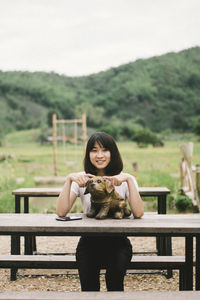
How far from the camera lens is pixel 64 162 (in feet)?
44.3

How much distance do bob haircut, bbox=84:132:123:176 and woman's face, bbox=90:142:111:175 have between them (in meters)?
0.02

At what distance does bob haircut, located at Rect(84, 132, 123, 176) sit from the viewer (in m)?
2.20

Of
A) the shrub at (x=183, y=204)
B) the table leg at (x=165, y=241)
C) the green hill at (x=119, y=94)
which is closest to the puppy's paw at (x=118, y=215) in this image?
the table leg at (x=165, y=241)

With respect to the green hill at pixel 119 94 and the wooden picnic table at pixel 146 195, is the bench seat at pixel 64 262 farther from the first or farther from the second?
the green hill at pixel 119 94

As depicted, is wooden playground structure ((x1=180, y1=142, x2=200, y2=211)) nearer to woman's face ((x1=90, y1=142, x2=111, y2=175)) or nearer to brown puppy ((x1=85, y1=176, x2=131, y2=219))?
woman's face ((x1=90, y1=142, x2=111, y2=175))

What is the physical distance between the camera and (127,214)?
6.88 feet

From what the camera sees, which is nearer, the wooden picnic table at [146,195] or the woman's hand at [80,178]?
the woman's hand at [80,178]

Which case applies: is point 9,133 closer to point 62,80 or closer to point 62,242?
point 62,80

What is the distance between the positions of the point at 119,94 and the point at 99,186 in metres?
26.0

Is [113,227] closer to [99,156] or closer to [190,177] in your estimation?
[99,156]

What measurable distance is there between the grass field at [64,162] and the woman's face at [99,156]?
14.5 ft

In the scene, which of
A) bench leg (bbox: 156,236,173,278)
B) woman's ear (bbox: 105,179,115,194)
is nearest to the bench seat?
bench leg (bbox: 156,236,173,278)

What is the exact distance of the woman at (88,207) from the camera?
1.99 meters

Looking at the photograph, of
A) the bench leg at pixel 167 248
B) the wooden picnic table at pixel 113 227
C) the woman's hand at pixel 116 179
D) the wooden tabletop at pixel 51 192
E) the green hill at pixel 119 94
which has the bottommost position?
the bench leg at pixel 167 248
